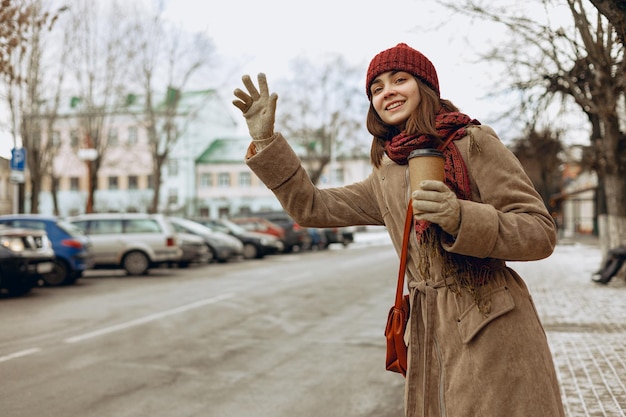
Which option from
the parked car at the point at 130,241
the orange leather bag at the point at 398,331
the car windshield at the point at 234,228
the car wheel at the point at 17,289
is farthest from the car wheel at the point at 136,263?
the orange leather bag at the point at 398,331

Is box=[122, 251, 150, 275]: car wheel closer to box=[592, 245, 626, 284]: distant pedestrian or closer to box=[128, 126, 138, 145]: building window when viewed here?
box=[592, 245, 626, 284]: distant pedestrian

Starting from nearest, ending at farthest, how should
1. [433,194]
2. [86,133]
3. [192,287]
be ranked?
[433,194], [192,287], [86,133]

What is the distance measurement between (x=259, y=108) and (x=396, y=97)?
49cm

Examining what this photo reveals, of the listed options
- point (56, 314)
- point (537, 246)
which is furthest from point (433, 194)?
point (56, 314)

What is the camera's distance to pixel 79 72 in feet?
102

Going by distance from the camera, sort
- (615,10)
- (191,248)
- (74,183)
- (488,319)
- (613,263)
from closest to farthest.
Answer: (488,319) → (615,10) → (613,263) → (191,248) → (74,183)

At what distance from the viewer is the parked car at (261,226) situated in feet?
99.0

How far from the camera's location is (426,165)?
214cm

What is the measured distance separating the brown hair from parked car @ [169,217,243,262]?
69.7ft

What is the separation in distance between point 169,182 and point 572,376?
72.6 metres

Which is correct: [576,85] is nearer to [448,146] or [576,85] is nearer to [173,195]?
[448,146]

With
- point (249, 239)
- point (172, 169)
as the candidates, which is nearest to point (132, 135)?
point (172, 169)

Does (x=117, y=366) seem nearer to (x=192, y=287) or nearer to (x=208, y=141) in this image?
(x=192, y=287)

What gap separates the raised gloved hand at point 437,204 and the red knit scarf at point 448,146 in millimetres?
147
